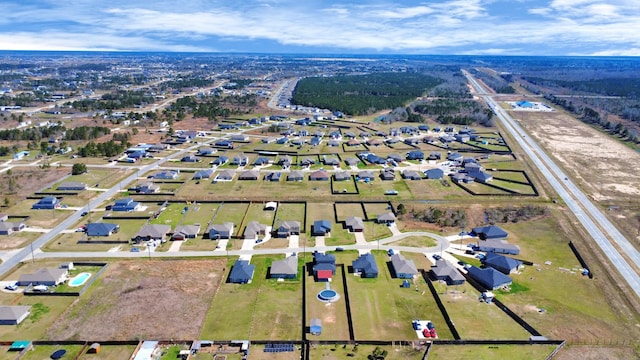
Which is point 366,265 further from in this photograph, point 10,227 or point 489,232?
point 10,227

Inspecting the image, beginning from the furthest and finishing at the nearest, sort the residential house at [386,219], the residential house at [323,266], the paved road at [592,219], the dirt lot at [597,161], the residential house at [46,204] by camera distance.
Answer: the dirt lot at [597,161] < the residential house at [46,204] < the residential house at [386,219] < the paved road at [592,219] < the residential house at [323,266]

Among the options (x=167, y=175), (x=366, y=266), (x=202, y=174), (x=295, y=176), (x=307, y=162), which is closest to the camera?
(x=366, y=266)

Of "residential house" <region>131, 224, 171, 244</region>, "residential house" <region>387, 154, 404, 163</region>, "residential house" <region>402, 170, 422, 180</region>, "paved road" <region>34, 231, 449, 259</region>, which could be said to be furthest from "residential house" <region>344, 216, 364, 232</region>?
"residential house" <region>387, 154, 404, 163</region>

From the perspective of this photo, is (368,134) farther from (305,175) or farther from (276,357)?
(276,357)

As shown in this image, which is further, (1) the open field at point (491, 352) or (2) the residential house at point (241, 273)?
(2) the residential house at point (241, 273)

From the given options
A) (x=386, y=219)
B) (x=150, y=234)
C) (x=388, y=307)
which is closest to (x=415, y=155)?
(x=386, y=219)

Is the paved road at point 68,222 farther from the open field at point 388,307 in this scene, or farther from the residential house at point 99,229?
the open field at point 388,307

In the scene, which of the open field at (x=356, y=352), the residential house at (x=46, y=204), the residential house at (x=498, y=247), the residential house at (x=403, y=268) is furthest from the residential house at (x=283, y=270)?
the residential house at (x=46, y=204)
